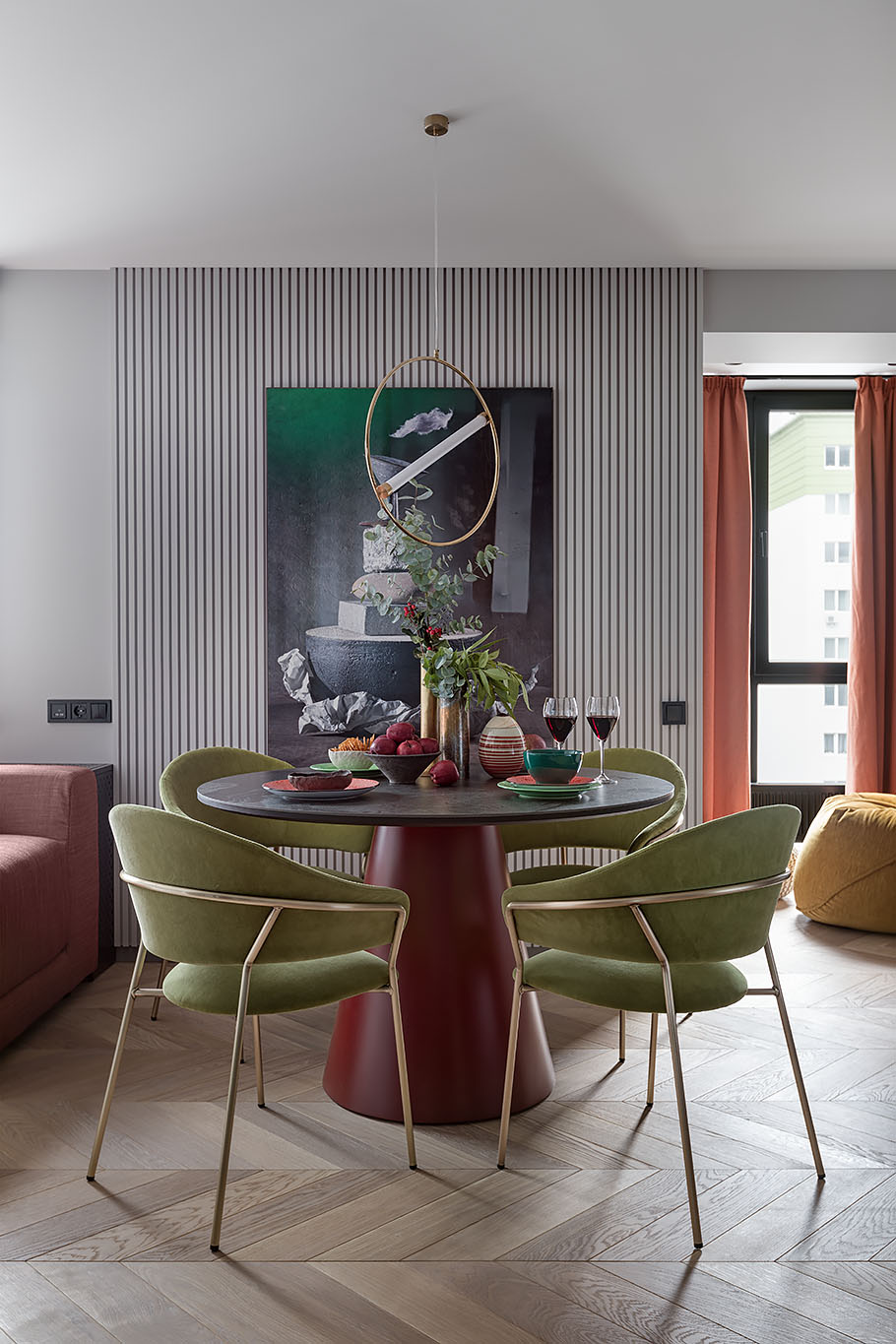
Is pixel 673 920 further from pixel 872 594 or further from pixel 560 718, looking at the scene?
pixel 872 594

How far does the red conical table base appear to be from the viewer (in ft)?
8.06

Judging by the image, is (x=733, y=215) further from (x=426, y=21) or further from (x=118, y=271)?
(x=118, y=271)

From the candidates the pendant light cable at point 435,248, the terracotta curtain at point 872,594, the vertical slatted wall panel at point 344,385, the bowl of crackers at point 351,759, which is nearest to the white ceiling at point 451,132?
the pendant light cable at point 435,248

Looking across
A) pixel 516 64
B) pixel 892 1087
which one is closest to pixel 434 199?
pixel 516 64

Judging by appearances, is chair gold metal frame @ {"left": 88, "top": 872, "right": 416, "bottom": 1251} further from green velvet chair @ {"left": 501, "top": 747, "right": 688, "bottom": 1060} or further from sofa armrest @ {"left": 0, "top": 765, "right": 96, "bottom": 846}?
sofa armrest @ {"left": 0, "top": 765, "right": 96, "bottom": 846}

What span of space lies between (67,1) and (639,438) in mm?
2397

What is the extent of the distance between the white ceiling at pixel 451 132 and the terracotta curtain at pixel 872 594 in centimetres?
149

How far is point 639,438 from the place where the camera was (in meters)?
4.02

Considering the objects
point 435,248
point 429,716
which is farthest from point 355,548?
point 429,716

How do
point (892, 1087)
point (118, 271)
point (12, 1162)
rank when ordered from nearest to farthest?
point (12, 1162), point (892, 1087), point (118, 271)

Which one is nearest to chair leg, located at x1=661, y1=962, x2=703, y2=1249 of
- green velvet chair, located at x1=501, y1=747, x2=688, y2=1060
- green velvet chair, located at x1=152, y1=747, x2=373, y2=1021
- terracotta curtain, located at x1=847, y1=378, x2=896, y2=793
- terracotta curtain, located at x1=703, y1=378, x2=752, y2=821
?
green velvet chair, located at x1=501, y1=747, x2=688, y2=1060

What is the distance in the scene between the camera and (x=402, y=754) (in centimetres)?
254

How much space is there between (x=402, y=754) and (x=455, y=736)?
23 cm

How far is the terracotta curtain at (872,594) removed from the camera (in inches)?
211
